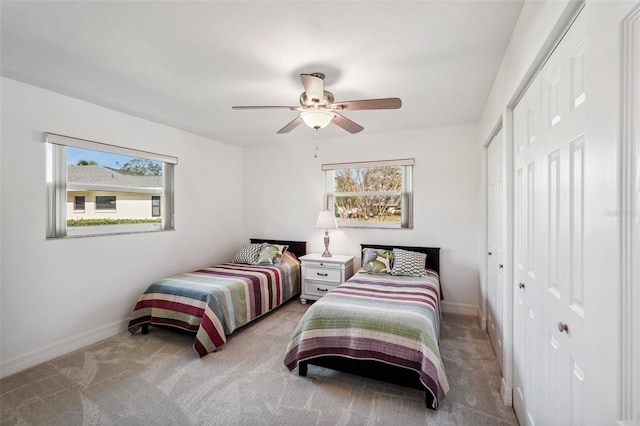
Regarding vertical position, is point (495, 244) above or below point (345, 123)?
below

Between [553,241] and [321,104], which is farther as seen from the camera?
[321,104]

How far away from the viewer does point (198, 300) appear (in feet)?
9.37

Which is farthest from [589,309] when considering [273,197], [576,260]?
[273,197]

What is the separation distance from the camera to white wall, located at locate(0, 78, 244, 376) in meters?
2.40

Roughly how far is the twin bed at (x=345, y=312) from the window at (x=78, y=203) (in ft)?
3.59

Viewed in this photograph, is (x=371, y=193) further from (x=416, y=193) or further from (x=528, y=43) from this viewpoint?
(x=528, y=43)

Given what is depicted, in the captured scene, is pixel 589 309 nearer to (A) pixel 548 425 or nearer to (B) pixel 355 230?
(A) pixel 548 425

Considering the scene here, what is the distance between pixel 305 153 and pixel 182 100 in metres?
2.08

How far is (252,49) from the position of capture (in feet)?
6.41

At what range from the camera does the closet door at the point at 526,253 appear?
149 centimetres

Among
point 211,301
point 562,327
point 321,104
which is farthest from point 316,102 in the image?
point 211,301

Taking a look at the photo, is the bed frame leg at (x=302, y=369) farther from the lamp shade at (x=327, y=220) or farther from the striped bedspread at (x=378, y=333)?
the lamp shade at (x=327, y=220)

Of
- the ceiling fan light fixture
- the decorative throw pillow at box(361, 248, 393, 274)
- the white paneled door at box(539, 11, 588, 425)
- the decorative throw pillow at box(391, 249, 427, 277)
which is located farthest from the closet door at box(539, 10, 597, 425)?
the decorative throw pillow at box(361, 248, 393, 274)

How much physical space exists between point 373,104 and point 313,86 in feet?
1.56
